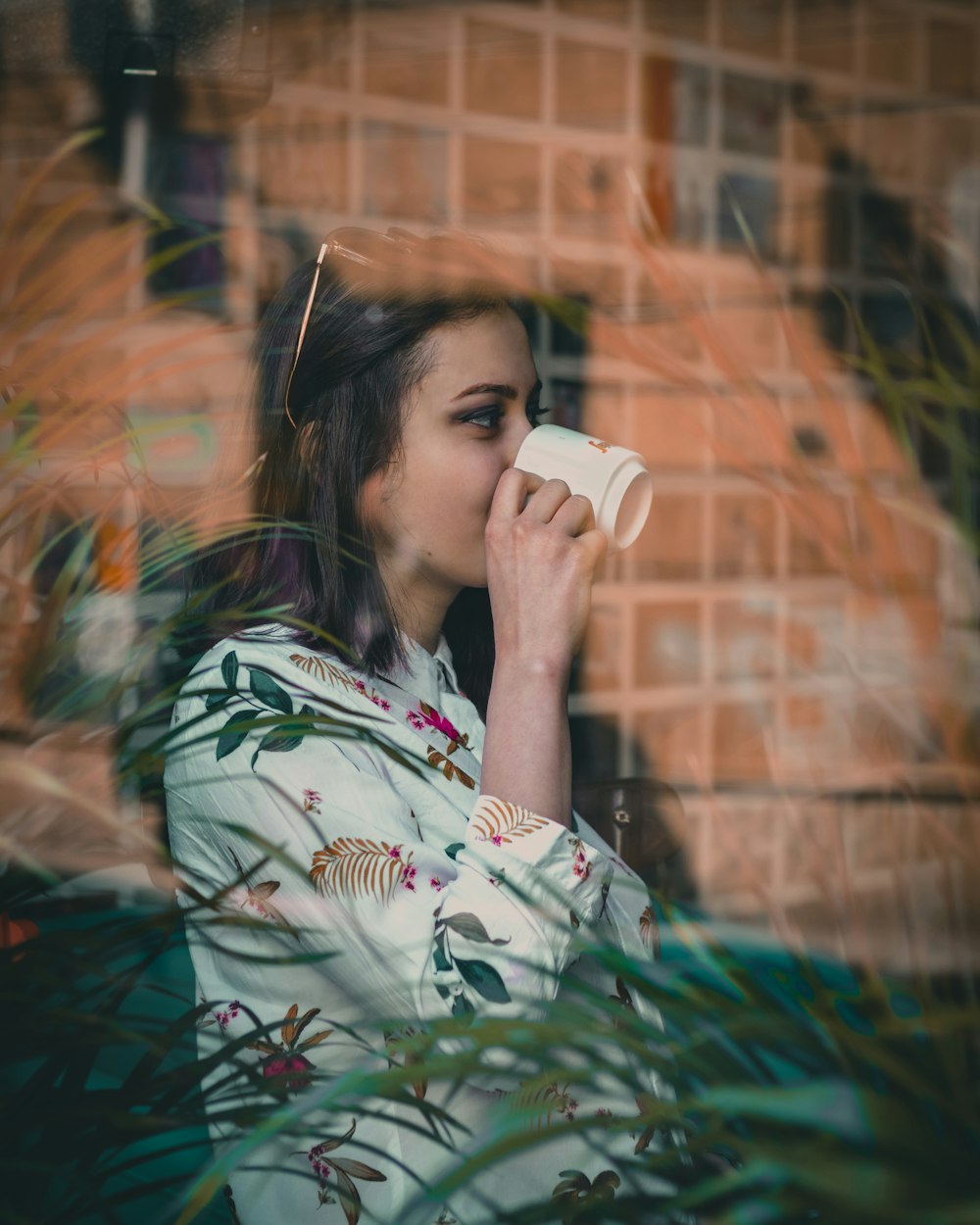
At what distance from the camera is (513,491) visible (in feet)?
2.75

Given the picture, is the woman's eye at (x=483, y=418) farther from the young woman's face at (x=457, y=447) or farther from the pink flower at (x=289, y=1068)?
the pink flower at (x=289, y=1068)

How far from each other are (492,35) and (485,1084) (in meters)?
1.40

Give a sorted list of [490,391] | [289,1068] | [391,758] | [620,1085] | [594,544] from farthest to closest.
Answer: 1. [490,391]
2. [594,544]
3. [391,758]
4. [289,1068]
5. [620,1085]

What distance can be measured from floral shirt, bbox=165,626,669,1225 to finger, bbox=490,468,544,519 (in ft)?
0.65

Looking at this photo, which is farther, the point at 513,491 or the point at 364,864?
the point at 513,491

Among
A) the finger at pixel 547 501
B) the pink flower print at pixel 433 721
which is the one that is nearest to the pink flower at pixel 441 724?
the pink flower print at pixel 433 721

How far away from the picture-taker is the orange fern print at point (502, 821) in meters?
0.71

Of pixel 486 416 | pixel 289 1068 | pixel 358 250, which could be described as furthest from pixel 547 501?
pixel 289 1068

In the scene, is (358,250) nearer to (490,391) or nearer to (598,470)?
(490,391)

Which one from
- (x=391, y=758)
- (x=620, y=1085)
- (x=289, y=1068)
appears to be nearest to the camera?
(x=620, y=1085)

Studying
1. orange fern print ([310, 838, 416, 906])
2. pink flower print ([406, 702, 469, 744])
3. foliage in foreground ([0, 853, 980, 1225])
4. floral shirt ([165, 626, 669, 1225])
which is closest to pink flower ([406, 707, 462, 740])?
pink flower print ([406, 702, 469, 744])

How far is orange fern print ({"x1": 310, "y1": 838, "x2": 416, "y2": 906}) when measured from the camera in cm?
69

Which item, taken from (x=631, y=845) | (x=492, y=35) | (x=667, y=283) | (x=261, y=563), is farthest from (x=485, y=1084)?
(x=492, y=35)

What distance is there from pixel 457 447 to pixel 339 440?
112 mm
